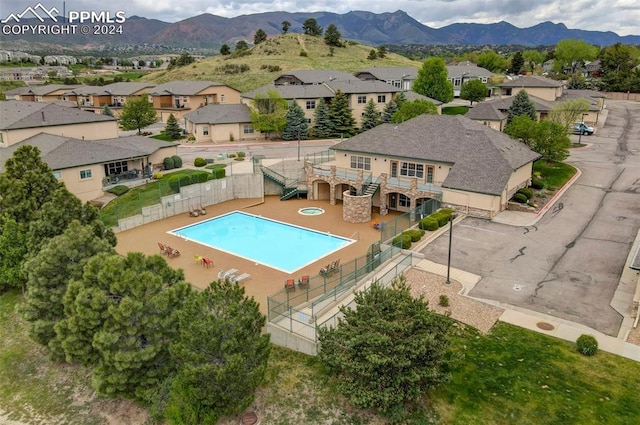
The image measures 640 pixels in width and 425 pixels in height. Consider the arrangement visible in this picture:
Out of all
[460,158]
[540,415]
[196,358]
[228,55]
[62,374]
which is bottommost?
[62,374]

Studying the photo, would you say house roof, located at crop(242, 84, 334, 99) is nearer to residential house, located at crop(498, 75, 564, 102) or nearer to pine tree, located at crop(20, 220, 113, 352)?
residential house, located at crop(498, 75, 564, 102)

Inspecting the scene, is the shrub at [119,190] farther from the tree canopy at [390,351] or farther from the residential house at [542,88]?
the residential house at [542,88]

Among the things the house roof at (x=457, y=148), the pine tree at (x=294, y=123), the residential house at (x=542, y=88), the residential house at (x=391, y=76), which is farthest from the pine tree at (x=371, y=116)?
the residential house at (x=542, y=88)

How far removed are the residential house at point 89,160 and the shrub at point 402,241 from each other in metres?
27.5

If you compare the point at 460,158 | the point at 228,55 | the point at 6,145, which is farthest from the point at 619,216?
the point at 228,55

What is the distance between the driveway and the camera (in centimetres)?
2266

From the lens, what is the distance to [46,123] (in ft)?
160

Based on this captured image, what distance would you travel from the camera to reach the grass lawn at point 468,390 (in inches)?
627

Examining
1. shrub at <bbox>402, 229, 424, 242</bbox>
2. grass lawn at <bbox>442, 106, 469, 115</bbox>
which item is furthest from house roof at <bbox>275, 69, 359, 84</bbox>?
shrub at <bbox>402, 229, 424, 242</bbox>

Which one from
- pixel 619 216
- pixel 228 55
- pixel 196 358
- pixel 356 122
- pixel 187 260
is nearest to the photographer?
pixel 196 358

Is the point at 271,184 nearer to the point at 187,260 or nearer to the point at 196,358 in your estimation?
the point at 187,260

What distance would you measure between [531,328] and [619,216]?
19.0 meters

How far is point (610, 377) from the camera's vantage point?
56.5ft

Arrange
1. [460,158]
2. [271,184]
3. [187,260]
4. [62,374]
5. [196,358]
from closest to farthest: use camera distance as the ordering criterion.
→ [196,358]
[62,374]
[187,260]
[460,158]
[271,184]
